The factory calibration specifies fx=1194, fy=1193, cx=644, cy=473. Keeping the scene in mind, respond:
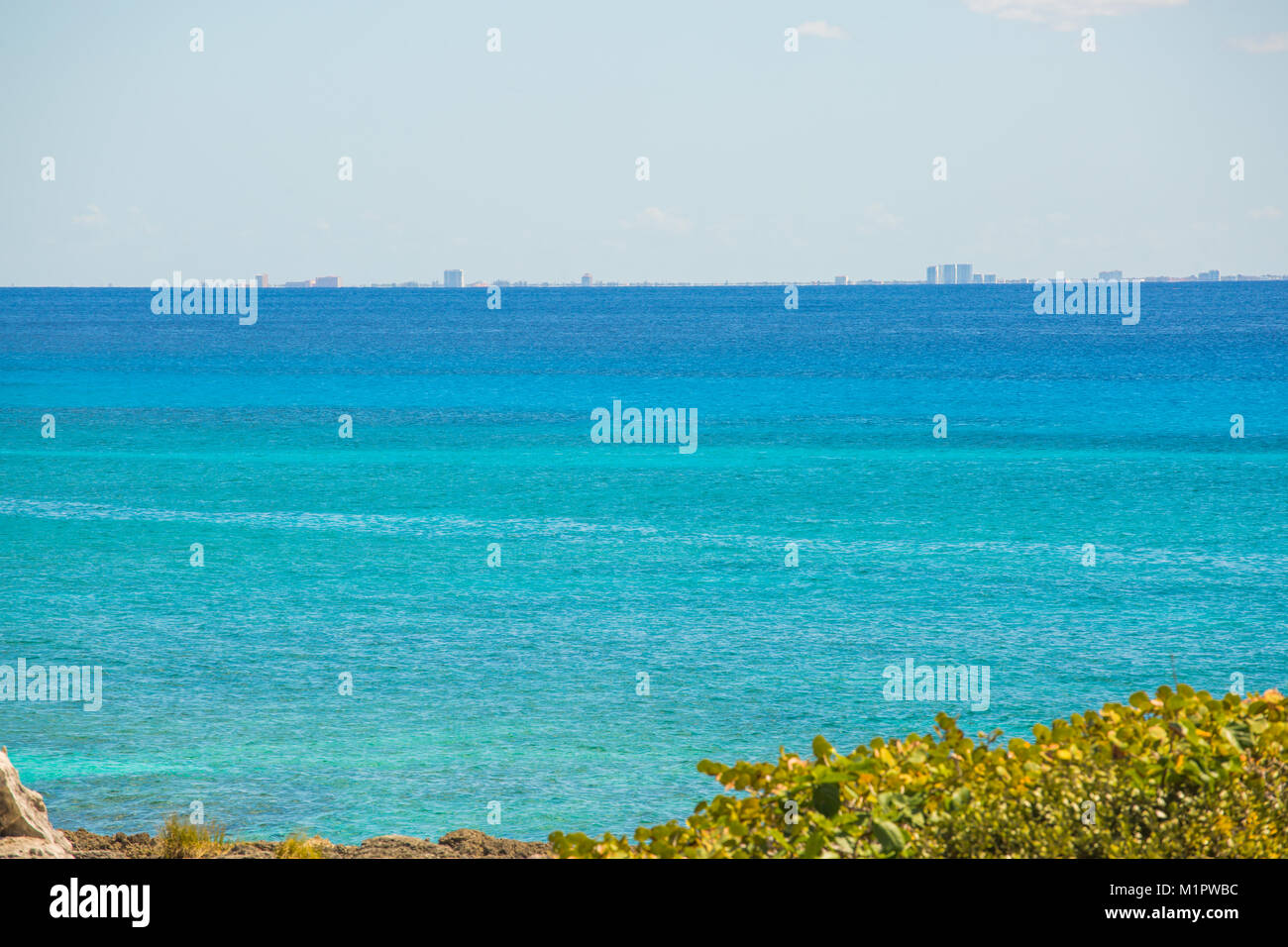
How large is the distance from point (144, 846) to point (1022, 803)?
26.2 feet

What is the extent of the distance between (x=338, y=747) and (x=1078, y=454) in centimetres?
3460

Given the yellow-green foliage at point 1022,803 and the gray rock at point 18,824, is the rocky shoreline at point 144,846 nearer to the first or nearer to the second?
the gray rock at point 18,824

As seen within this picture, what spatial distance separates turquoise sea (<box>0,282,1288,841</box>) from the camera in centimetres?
1563

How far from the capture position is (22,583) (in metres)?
24.9

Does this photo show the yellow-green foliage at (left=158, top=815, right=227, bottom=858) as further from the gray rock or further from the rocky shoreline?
the gray rock

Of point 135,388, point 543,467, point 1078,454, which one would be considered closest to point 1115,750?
point 543,467

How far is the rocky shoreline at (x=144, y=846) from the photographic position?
865 centimetres

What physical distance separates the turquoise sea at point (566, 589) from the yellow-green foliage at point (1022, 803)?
9.05 meters

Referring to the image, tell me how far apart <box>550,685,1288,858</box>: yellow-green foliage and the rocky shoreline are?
4431 mm

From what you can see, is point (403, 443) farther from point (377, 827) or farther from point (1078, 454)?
point (377, 827)

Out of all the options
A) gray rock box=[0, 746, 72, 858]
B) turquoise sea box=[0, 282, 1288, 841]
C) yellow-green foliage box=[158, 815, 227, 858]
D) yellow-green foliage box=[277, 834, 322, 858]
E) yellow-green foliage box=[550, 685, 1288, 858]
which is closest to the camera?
yellow-green foliage box=[550, 685, 1288, 858]

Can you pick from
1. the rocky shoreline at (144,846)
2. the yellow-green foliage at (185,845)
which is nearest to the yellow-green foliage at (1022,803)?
the rocky shoreline at (144,846)

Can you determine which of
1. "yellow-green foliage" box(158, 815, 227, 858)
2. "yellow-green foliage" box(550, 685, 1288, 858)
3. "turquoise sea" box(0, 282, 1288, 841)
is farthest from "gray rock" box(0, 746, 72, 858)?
"yellow-green foliage" box(550, 685, 1288, 858)
